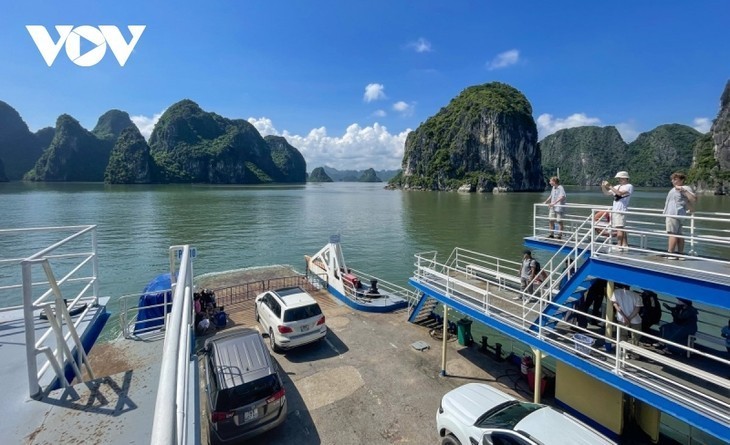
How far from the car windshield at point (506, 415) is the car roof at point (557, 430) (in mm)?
151

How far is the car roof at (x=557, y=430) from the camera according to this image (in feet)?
20.0

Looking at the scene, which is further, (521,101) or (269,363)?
(521,101)

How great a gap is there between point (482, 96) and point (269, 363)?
20287 centimetres

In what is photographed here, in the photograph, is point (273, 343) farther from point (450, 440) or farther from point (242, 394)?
point (450, 440)

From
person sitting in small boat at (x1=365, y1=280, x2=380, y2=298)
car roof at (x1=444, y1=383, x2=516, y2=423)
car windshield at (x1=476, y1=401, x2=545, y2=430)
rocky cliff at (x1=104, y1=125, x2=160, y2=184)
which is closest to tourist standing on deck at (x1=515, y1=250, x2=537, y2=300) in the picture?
car roof at (x1=444, y1=383, x2=516, y2=423)

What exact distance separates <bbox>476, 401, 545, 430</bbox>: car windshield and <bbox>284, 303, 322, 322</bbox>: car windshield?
6495 millimetres

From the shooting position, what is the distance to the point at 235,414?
294 inches

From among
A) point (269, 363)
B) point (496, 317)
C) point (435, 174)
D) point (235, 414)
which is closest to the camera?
point (235, 414)

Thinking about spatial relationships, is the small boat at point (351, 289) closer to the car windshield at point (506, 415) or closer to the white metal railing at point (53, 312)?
the car windshield at point (506, 415)

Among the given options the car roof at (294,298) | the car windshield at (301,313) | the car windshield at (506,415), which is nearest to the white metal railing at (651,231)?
the car windshield at (506,415)

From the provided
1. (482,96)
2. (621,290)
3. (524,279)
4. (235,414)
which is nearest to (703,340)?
(621,290)

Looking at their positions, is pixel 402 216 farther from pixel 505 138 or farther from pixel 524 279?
pixel 505 138

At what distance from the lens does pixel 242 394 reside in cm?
761

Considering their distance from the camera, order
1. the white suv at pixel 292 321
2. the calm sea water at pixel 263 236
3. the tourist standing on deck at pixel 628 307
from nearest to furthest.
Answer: the tourist standing on deck at pixel 628 307 → the white suv at pixel 292 321 → the calm sea water at pixel 263 236
